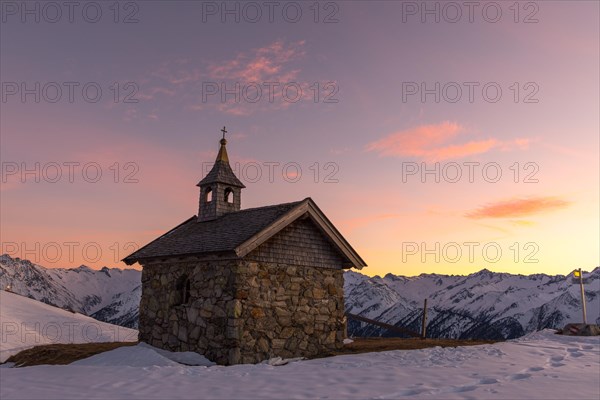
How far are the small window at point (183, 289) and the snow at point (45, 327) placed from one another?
1358 cm

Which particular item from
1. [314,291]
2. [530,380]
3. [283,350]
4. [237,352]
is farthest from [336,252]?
[530,380]

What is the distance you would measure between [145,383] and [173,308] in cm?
779

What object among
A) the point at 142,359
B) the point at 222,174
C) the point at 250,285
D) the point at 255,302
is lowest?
the point at 142,359

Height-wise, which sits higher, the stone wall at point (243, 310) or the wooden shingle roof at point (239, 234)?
the wooden shingle roof at point (239, 234)

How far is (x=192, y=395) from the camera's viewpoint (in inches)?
498

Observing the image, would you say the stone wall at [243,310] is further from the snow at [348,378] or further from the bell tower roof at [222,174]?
the bell tower roof at [222,174]

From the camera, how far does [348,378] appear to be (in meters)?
14.6

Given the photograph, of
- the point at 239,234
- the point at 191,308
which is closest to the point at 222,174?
the point at 239,234

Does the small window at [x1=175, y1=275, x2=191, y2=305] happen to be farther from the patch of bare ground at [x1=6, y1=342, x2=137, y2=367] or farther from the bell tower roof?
the bell tower roof

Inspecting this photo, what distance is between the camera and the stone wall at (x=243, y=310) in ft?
64.9

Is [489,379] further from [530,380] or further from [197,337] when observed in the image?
[197,337]

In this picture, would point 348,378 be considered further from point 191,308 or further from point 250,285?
point 191,308

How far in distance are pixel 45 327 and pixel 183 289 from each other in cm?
2126

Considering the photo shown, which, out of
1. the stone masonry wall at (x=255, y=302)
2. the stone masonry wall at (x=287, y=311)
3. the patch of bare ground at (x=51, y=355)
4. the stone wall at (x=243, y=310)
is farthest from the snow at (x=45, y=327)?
the stone masonry wall at (x=287, y=311)
